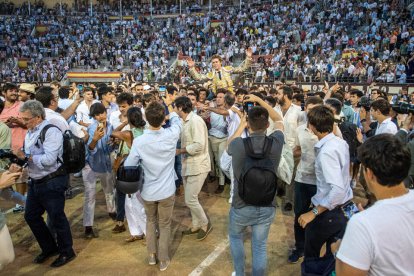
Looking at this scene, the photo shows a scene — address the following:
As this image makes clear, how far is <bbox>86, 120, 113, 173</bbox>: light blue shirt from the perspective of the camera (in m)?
4.77

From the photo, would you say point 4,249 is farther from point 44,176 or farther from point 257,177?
point 257,177

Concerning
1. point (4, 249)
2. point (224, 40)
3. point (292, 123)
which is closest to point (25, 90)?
point (4, 249)

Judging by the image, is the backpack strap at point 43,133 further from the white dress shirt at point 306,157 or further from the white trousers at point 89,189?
the white dress shirt at point 306,157

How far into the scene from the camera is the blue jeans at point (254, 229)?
10.3 feet

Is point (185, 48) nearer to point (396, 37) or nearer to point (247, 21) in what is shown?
point (247, 21)

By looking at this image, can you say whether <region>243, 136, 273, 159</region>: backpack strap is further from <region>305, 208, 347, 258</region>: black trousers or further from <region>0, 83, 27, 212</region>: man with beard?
<region>0, 83, 27, 212</region>: man with beard

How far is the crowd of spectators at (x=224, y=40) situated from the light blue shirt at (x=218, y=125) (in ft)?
35.3

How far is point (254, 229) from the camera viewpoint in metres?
3.23

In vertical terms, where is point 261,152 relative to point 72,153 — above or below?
above

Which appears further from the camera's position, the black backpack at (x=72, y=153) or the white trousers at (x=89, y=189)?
the white trousers at (x=89, y=189)

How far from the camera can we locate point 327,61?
62.4 feet

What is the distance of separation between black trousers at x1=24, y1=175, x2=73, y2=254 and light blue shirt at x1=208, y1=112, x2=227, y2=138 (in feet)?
10.5

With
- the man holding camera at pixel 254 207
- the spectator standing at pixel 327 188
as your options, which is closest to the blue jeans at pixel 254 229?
the man holding camera at pixel 254 207

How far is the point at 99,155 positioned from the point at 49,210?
1062 millimetres
